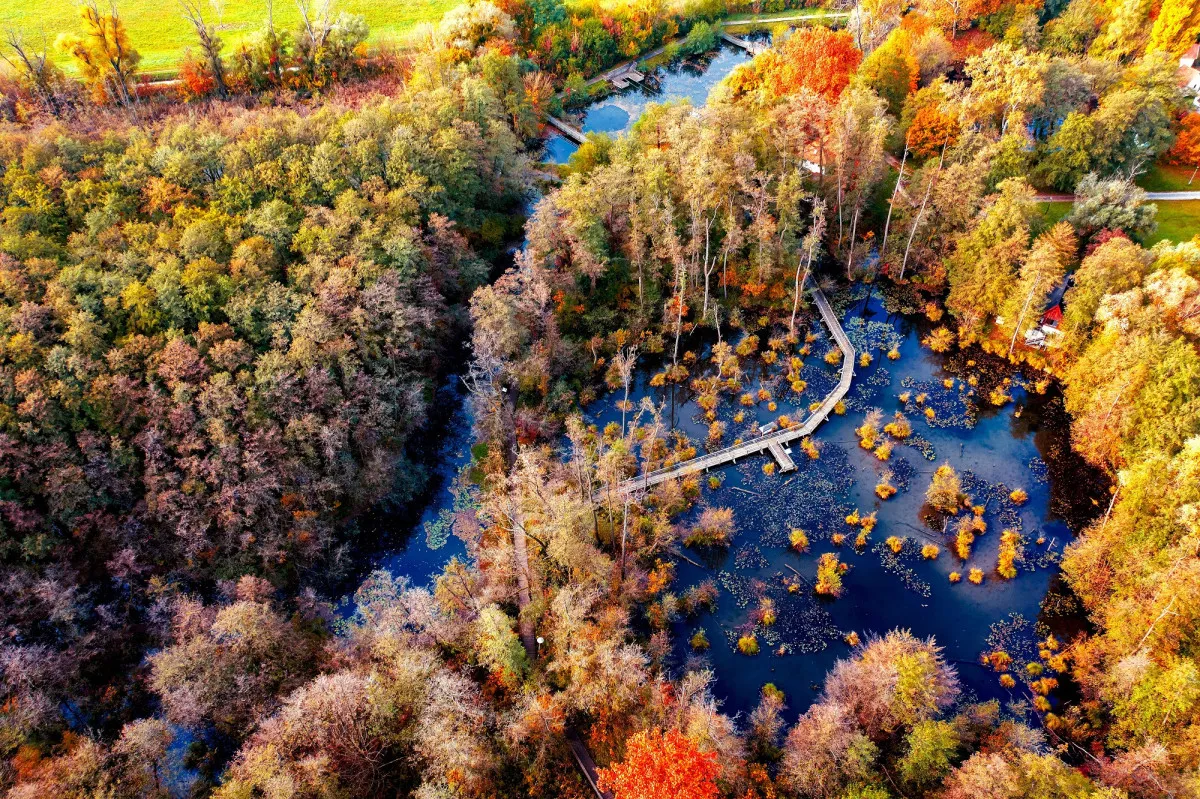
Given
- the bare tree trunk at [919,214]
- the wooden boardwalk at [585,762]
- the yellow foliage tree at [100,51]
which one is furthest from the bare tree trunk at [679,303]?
the yellow foliage tree at [100,51]

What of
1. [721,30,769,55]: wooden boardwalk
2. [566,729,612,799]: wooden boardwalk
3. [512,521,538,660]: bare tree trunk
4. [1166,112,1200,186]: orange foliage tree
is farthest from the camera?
[721,30,769,55]: wooden boardwalk

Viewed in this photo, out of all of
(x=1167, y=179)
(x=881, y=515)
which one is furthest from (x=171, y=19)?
(x=1167, y=179)

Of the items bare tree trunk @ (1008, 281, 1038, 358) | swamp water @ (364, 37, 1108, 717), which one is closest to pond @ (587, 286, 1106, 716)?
swamp water @ (364, 37, 1108, 717)

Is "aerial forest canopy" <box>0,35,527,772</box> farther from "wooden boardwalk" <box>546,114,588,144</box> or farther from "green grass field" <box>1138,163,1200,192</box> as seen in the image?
"green grass field" <box>1138,163,1200,192</box>

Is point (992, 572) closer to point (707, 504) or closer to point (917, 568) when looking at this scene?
point (917, 568)

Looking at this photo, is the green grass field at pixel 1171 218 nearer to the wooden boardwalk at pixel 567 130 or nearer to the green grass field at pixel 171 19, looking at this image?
the wooden boardwalk at pixel 567 130
